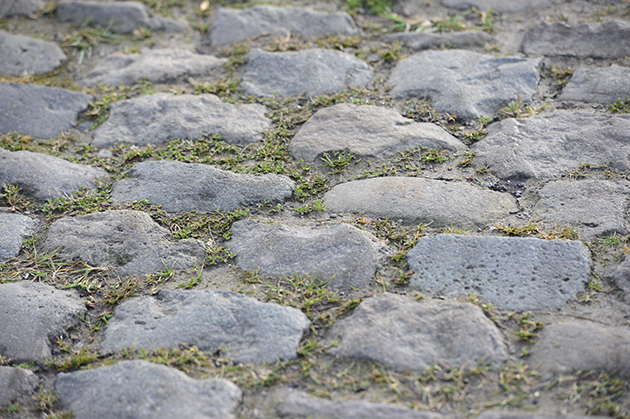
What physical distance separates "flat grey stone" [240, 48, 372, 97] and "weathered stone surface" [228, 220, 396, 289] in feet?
3.51

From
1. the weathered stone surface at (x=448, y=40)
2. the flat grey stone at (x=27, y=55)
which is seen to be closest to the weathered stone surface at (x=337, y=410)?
the weathered stone surface at (x=448, y=40)

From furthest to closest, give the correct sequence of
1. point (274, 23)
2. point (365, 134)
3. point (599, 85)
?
point (274, 23)
point (599, 85)
point (365, 134)

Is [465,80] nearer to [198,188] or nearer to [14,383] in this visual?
[198,188]

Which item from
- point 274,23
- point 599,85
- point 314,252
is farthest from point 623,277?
point 274,23

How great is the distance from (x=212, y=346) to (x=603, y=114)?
2.10m

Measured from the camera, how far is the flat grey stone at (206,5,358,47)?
3.34 meters

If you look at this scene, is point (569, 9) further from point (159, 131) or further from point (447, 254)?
point (159, 131)

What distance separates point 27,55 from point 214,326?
8.05 ft

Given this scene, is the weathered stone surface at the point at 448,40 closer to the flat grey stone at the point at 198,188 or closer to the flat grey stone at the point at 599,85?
the flat grey stone at the point at 599,85

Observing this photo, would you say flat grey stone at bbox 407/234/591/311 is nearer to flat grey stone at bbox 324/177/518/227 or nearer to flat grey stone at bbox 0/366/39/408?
flat grey stone at bbox 324/177/518/227

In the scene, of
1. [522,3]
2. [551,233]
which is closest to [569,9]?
[522,3]

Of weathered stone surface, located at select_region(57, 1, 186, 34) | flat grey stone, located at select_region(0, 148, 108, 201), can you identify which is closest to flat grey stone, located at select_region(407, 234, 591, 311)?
flat grey stone, located at select_region(0, 148, 108, 201)

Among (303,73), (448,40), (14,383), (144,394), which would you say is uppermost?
(448,40)

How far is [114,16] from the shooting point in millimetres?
3551
